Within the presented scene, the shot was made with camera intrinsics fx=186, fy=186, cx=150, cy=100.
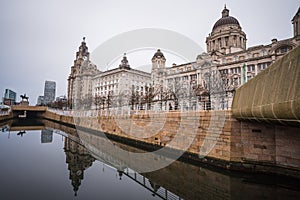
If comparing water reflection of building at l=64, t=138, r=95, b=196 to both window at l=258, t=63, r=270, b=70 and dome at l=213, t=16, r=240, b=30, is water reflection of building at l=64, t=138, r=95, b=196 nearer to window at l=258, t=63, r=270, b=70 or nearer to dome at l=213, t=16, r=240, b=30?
window at l=258, t=63, r=270, b=70

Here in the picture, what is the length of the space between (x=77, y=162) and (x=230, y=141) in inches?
407

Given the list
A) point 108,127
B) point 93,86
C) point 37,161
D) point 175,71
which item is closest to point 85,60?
point 93,86

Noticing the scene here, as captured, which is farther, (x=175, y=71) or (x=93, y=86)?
(x=93, y=86)

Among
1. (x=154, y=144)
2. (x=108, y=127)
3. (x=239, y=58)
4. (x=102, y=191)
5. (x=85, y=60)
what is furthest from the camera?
(x=85, y=60)

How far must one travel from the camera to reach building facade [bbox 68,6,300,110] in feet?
102

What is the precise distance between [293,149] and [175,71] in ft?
161

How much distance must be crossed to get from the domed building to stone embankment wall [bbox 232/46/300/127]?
48.0m

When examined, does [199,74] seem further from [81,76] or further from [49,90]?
[49,90]

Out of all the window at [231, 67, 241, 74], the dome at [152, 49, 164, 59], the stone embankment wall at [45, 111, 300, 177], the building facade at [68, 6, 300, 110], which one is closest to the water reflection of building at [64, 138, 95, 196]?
the stone embankment wall at [45, 111, 300, 177]

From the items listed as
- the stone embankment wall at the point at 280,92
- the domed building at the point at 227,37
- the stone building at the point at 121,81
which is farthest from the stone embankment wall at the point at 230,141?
the stone building at the point at 121,81

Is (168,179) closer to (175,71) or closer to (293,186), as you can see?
(293,186)

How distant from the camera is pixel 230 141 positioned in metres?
9.98

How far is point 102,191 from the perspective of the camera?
860 cm

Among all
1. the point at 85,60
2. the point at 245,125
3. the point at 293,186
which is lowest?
the point at 293,186
